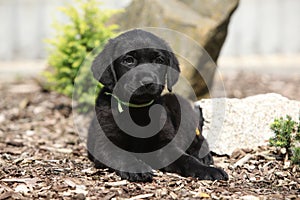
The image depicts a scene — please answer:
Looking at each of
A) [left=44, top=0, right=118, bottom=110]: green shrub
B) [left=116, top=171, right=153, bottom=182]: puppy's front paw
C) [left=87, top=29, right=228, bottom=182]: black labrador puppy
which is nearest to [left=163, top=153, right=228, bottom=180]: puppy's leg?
[left=87, top=29, right=228, bottom=182]: black labrador puppy

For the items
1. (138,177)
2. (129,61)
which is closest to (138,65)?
(129,61)

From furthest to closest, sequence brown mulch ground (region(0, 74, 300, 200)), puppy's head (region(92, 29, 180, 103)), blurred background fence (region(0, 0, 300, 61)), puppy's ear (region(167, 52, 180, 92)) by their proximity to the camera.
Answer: blurred background fence (region(0, 0, 300, 61))
puppy's ear (region(167, 52, 180, 92))
puppy's head (region(92, 29, 180, 103))
brown mulch ground (region(0, 74, 300, 200))

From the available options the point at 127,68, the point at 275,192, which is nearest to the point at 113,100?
the point at 127,68

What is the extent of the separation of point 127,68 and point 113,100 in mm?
392

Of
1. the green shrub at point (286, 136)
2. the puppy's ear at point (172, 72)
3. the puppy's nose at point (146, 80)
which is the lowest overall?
the green shrub at point (286, 136)

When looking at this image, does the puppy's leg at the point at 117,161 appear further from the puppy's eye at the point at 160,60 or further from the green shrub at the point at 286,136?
the green shrub at the point at 286,136

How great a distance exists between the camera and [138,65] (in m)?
4.22

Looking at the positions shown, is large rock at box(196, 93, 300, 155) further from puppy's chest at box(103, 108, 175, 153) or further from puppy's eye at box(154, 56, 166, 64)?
puppy's eye at box(154, 56, 166, 64)

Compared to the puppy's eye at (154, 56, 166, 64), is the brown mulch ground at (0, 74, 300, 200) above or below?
below

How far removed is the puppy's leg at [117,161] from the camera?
3.99 metres

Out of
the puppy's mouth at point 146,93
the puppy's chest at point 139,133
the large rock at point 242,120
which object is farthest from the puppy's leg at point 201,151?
the puppy's mouth at point 146,93

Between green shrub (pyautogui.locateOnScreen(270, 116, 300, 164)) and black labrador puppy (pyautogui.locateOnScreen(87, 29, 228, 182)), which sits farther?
green shrub (pyautogui.locateOnScreen(270, 116, 300, 164))

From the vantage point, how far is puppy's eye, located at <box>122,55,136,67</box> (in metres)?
4.26

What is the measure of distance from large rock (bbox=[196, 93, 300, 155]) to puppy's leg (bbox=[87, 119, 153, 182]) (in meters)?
1.14
